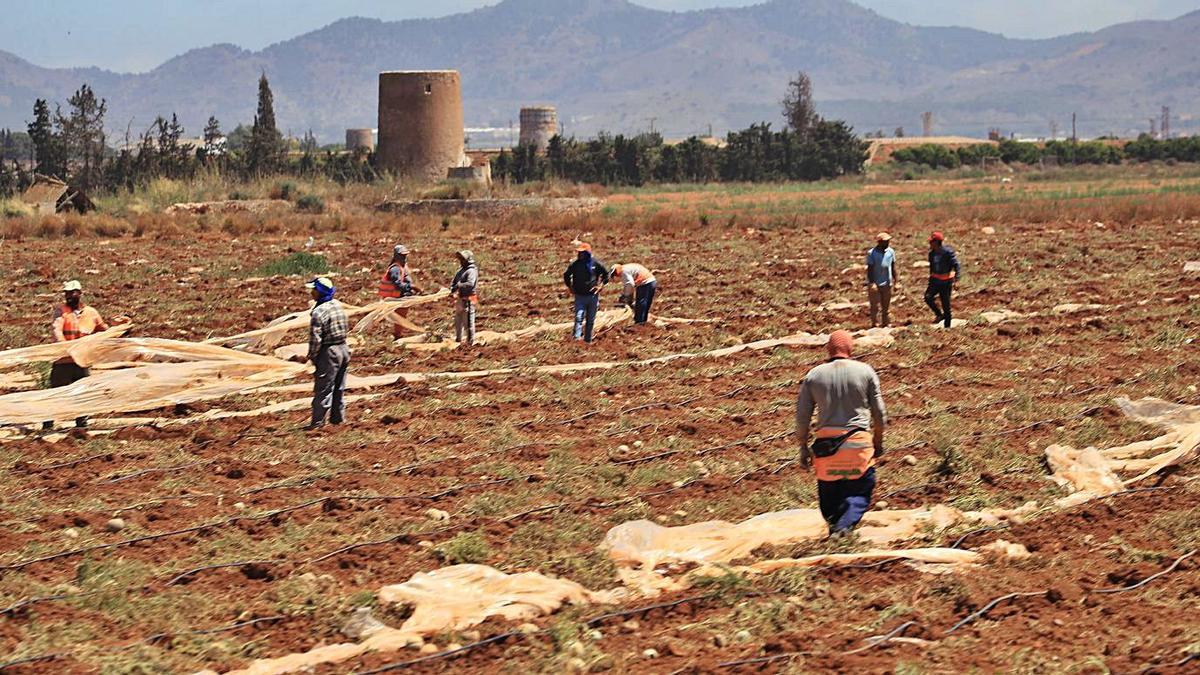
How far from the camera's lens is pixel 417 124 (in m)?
49.0

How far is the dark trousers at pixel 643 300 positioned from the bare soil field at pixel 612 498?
53 centimetres

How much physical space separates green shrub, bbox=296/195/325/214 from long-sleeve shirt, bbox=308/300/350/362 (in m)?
28.9

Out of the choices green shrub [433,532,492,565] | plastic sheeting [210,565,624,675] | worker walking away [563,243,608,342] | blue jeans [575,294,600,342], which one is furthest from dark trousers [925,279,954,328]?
plastic sheeting [210,565,624,675]

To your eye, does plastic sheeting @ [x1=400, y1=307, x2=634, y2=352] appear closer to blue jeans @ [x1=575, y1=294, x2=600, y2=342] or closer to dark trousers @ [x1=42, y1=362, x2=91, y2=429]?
blue jeans @ [x1=575, y1=294, x2=600, y2=342]

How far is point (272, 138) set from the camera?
57500 mm

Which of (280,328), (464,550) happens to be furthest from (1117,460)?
(280,328)

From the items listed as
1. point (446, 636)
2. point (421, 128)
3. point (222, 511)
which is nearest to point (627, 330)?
point (222, 511)

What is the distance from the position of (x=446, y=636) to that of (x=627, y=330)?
1079 cm

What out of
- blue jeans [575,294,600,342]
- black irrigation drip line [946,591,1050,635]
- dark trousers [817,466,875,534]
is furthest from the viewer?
blue jeans [575,294,600,342]

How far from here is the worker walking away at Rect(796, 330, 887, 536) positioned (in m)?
8.78

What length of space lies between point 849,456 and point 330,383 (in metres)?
5.09

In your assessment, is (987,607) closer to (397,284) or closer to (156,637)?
(156,637)

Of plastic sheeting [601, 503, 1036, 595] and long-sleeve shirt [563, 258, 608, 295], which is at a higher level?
Result: long-sleeve shirt [563, 258, 608, 295]

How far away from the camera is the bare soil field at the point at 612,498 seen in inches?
296
